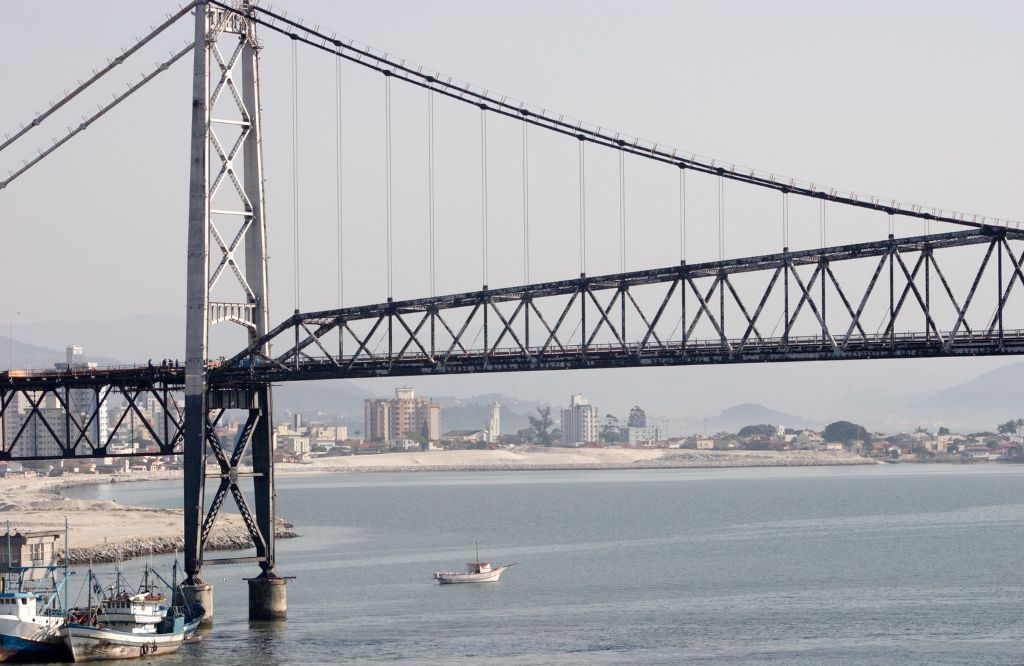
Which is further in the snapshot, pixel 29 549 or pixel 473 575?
pixel 473 575

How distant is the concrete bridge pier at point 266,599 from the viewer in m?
84.2

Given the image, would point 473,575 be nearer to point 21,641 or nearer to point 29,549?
point 29,549

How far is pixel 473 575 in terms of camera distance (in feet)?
351

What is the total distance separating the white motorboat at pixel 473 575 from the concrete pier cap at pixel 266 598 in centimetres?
2325

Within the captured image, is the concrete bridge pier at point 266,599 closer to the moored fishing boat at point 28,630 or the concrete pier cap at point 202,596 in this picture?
the concrete pier cap at point 202,596

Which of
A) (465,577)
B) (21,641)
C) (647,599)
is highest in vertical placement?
(465,577)

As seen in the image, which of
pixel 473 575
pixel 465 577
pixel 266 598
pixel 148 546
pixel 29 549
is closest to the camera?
→ pixel 266 598

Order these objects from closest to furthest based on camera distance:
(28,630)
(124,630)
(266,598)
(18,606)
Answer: (28,630) → (18,606) → (124,630) → (266,598)

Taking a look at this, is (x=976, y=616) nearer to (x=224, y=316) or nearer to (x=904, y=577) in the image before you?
(x=904, y=577)

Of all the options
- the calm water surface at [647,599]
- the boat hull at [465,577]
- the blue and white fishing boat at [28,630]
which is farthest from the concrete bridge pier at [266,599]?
the boat hull at [465,577]

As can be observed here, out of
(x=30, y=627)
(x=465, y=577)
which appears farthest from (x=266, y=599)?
(x=465, y=577)

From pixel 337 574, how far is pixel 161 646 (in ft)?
119

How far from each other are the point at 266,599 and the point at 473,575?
987 inches

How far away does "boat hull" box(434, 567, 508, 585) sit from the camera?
349ft
